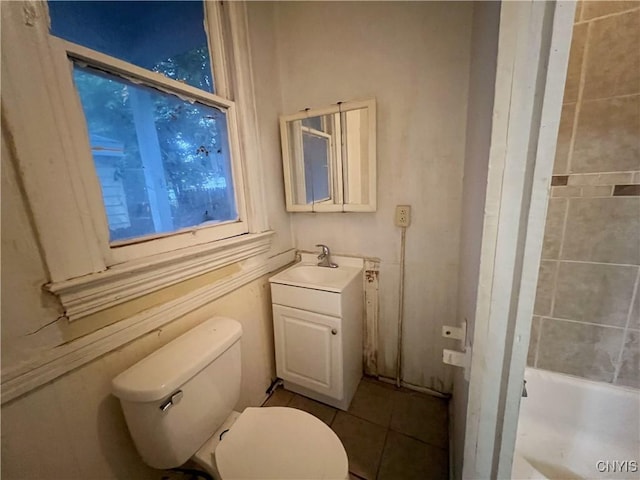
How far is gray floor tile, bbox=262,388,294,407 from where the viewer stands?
1456 mm

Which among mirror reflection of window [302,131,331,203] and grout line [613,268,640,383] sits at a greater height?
mirror reflection of window [302,131,331,203]

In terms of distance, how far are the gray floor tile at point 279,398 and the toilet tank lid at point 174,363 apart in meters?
0.75

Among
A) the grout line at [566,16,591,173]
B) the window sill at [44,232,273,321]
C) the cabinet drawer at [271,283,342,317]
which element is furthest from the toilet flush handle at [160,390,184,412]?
the grout line at [566,16,591,173]

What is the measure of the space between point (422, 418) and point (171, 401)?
4.23ft

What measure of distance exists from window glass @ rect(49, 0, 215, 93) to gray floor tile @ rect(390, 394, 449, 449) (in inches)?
78.6

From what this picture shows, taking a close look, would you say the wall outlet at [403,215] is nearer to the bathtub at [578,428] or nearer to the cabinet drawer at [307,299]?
the cabinet drawer at [307,299]

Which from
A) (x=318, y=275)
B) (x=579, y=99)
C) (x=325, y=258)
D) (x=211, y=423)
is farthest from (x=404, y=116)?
(x=211, y=423)

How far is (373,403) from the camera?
1.45 meters

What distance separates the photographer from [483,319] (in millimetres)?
489

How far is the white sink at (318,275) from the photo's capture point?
1343mm

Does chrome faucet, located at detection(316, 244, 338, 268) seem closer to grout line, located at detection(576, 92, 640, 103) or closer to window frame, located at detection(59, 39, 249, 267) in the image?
window frame, located at detection(59, 39, 249, 267)

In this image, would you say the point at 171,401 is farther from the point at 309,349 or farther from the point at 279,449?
the point at 309,349

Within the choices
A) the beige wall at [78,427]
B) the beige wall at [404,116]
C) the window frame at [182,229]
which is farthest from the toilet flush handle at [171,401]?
the beige wall at [404,116]

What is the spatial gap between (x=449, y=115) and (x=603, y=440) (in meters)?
1.65
